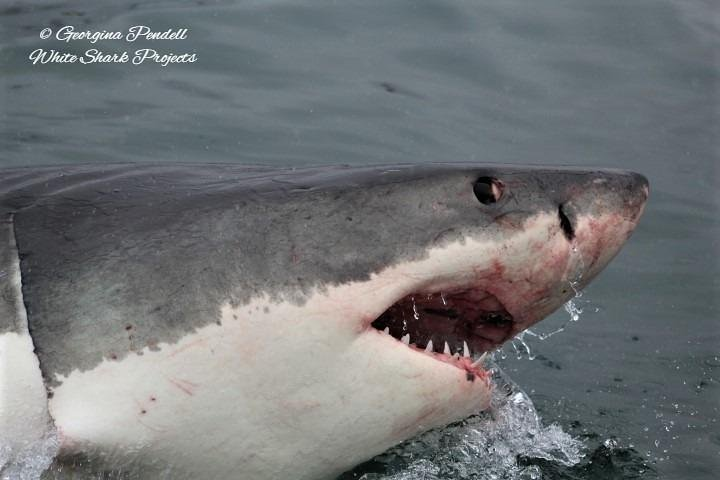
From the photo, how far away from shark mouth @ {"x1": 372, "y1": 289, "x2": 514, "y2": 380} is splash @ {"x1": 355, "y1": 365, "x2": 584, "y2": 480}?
110mm

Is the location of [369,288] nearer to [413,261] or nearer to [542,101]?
[413,261]

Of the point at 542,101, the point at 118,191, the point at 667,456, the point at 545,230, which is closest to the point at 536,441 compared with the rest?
the point at 667,456

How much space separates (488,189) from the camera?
84.2 inches

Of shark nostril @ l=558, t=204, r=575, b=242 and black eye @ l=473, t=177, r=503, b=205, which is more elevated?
black eye @ l=473, t=177, r=503, b=205

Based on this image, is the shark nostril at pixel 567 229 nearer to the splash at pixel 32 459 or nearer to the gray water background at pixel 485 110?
the splash at pixel 32 459

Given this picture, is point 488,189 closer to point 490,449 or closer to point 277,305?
point 277,305

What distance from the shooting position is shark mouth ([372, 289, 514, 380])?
213 cm

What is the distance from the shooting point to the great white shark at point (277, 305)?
202 cm

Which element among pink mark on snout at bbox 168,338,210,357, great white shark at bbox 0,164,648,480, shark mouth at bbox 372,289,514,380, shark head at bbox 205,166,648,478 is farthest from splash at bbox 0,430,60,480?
shark mouth at bbox 372,289,514,380

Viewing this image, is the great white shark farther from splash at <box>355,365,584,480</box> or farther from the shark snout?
splash at <box>355,365,584,480</box>

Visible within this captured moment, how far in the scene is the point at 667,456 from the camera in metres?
3.47

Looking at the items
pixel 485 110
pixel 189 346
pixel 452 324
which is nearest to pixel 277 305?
pixel 189 346

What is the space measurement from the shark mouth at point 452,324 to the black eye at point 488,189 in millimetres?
161

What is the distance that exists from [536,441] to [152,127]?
11.4 feet
